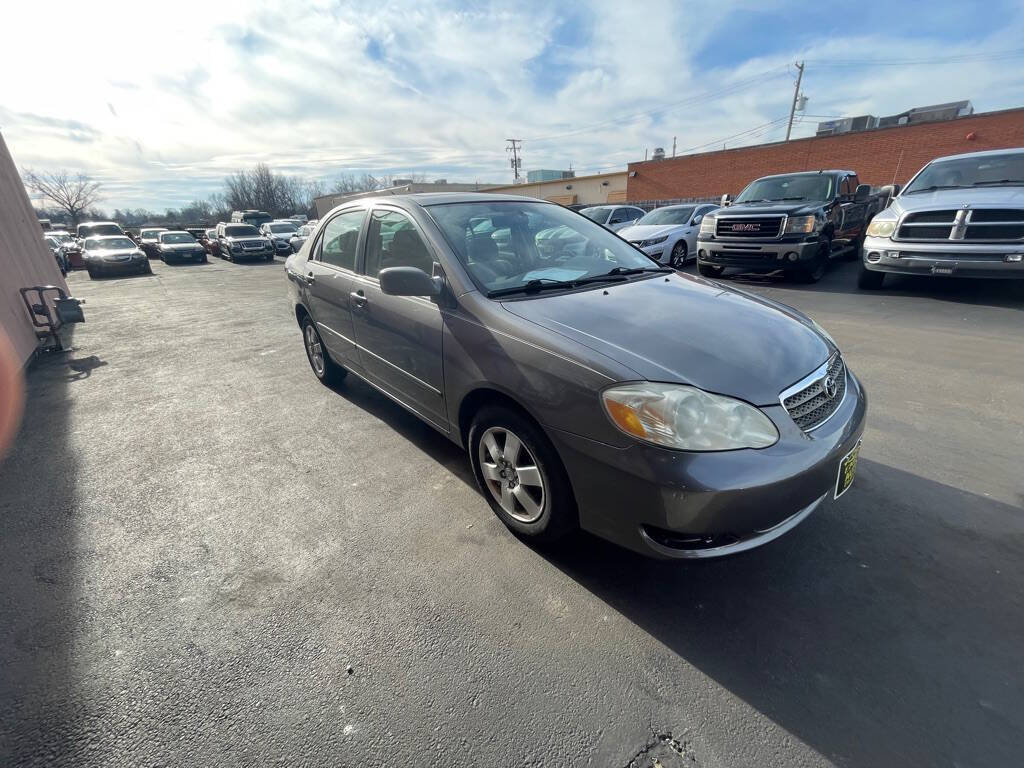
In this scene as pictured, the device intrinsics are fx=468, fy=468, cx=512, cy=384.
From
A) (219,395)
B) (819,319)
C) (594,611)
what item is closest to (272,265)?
(219,395)

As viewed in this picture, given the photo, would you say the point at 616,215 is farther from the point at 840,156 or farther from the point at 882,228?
the point at 840,156

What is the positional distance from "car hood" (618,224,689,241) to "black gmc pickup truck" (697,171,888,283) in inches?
55.4

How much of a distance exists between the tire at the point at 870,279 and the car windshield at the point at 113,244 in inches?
880

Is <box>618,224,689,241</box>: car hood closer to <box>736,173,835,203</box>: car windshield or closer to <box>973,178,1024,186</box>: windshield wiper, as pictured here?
<box>736,173,835,203</box>: car windshield

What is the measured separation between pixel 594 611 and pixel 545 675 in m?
0.37

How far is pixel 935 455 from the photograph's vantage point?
9.86 feet

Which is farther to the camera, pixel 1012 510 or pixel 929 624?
pixel 1012 510

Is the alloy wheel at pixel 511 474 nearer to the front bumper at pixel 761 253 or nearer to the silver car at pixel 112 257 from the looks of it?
the front bumper at pixel 761 253

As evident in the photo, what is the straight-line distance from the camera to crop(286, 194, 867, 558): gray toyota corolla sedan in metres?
1.74

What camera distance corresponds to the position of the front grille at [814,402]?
191 cm

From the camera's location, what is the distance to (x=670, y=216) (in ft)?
38.4

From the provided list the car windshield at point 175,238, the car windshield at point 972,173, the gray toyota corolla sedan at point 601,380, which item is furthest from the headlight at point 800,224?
the car windshield at point 175,238

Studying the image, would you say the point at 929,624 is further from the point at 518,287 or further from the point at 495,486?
the point at 518,287

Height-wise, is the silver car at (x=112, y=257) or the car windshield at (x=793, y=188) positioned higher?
the car windshield at (x=793, y=188)
